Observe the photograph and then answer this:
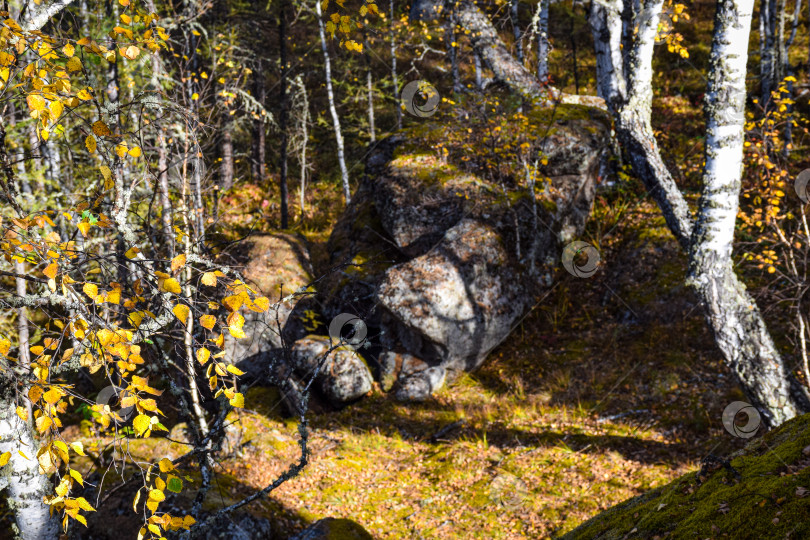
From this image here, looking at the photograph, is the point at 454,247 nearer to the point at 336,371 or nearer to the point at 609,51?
the point at 336,371

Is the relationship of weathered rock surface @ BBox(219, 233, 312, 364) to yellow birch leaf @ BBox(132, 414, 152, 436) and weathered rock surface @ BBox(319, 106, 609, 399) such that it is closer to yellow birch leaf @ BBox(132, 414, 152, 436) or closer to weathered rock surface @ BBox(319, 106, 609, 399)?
weathered rock surface @ BBox(319, 106, 609, 399)

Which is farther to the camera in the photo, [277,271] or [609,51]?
[277,271]

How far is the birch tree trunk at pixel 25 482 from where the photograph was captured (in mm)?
2965

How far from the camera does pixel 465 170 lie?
10547 mm

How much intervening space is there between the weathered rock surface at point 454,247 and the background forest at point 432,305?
0.06 m

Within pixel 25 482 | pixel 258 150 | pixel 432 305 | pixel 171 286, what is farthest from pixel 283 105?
pixel 171 286

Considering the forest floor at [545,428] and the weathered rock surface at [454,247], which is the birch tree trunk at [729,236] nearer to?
the forest floor at [545,428]

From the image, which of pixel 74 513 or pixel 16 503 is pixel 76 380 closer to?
pixel 16 503

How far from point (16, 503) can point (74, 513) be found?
1744mm

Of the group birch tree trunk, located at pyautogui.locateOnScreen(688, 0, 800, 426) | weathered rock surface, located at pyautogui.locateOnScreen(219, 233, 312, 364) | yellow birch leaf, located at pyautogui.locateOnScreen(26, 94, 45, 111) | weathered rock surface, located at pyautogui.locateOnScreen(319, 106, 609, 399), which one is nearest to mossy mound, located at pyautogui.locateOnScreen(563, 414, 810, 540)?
birch tree trunk, located at pyautogui.locateOnScreen(688, 0, 800, 426)

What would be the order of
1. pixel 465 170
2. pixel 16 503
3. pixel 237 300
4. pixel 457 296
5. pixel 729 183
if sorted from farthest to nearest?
pixel 465 170
pixel 457 296
pixel 729 183
pixel 16 503
pixel 237 300

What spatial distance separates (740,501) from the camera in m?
2.02

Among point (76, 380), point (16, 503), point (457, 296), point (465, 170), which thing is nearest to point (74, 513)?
point (16, 503)

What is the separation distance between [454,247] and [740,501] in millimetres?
7524
